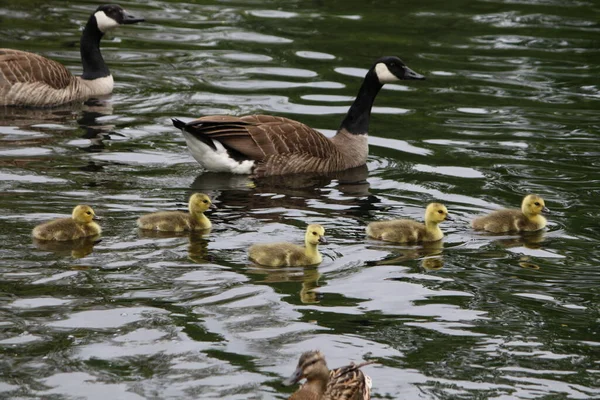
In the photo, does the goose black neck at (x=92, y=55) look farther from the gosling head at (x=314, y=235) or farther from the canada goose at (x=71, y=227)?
the gosling head at (x=314, y=235)

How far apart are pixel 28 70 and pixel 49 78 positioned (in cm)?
32

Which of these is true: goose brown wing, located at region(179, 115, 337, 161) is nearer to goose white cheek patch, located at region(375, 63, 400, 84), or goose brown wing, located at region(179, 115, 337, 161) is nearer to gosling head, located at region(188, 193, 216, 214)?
goose white cheek patch, located at region(375, 63, 400, 84)

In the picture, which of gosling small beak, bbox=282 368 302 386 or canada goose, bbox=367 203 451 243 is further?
canada goose, bbox=367 203 451 243

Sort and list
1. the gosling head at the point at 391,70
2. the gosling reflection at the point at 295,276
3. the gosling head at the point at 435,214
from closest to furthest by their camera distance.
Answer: the gosling reflection at the point at 295,276 < the gosling head at the point at 435,214 < the gosling head at the point at 391,70

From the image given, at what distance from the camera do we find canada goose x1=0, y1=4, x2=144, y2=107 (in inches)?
673

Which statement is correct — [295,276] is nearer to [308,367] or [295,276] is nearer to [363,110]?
[308,367]

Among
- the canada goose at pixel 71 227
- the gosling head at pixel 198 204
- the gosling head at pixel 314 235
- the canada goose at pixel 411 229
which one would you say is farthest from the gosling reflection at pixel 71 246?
the canada goose at pixel 411 229

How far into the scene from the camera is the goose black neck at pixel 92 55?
1806 cm

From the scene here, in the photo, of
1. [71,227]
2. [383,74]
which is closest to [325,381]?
[71,227]

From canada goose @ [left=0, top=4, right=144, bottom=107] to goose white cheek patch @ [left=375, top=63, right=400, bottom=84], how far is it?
476cm

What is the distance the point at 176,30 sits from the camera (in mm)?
21750

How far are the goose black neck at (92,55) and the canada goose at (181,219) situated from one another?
7.13 metres

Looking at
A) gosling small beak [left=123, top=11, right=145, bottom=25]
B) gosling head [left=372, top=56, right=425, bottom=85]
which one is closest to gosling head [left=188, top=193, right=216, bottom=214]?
gosling head [left=372, top=56, right=425, bottom=85]

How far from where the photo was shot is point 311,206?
12633mm
